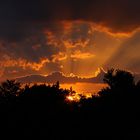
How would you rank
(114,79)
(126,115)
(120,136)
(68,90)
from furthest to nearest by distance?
(114,79)
(68,90)
(126,115)
(120,136)

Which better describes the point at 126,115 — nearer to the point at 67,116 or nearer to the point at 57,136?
the point at 67,116

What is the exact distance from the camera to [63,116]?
5262 cm

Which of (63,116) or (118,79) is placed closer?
(63,116)

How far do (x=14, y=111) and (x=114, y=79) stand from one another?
39.0m

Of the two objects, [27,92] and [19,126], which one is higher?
[27,92]

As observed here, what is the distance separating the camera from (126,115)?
201 feet

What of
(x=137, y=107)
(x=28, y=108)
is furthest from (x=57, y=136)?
(x=137, y=107)

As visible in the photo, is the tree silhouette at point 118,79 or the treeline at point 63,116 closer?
the treeline at point 63,116

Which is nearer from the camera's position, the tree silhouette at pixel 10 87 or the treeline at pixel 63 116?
the treeline at pixel 63 116

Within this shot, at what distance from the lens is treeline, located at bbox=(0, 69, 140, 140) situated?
4916 cm

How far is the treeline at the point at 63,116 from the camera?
49.2 meters

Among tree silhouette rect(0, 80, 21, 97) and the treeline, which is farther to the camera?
tree silhouette rect(0, 80, 21, 97)

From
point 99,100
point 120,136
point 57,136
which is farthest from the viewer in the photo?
point 99,100

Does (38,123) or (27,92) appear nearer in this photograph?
(38,123)
